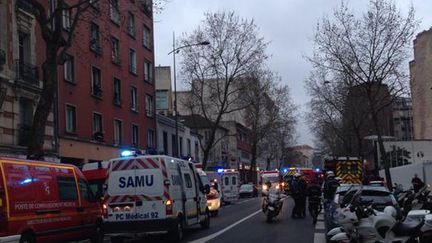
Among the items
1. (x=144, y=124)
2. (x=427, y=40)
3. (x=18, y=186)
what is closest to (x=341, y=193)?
(x=18, y=186)

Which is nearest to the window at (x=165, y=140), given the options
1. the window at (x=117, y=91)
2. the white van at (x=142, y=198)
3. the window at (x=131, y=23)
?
the window at (x=131, y=23)

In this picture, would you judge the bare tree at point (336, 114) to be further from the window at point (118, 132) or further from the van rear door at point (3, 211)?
the van rear door at point (3, 211)

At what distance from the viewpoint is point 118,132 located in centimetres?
4306

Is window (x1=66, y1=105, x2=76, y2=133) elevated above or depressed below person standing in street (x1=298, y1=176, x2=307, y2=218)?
above

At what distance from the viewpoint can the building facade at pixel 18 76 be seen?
90.7ft

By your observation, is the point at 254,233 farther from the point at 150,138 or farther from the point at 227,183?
the point at 150,138

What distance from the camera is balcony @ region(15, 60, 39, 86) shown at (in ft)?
94.6

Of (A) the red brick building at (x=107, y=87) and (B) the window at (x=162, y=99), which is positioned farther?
(B) the window at (x=162, y=99)

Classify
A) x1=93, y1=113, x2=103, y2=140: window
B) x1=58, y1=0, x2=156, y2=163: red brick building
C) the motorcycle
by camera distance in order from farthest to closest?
x1=93, y1=113, x2=103, y2=140: window, x1=58, y1=0, x2=156, y2=163: red brick building, the motorcycle

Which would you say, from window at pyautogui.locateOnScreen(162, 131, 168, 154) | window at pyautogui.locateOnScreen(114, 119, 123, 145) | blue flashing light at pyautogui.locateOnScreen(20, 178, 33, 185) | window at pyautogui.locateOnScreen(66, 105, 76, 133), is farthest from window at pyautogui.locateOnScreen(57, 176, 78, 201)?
window at pyautogui.locateOnScreen(162, 131, 168, 154)

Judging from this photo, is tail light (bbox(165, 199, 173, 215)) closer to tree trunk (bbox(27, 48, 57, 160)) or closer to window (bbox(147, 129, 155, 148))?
tree trunk (bbox(27, 48, 57, 160))

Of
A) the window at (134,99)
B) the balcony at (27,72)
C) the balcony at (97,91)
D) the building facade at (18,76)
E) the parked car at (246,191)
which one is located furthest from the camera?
the parked car at (246,191)

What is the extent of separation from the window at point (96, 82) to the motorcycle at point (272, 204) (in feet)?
57.2

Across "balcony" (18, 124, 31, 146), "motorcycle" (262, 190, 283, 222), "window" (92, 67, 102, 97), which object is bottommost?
"motorcycle" (262, 190, 283, 222)
